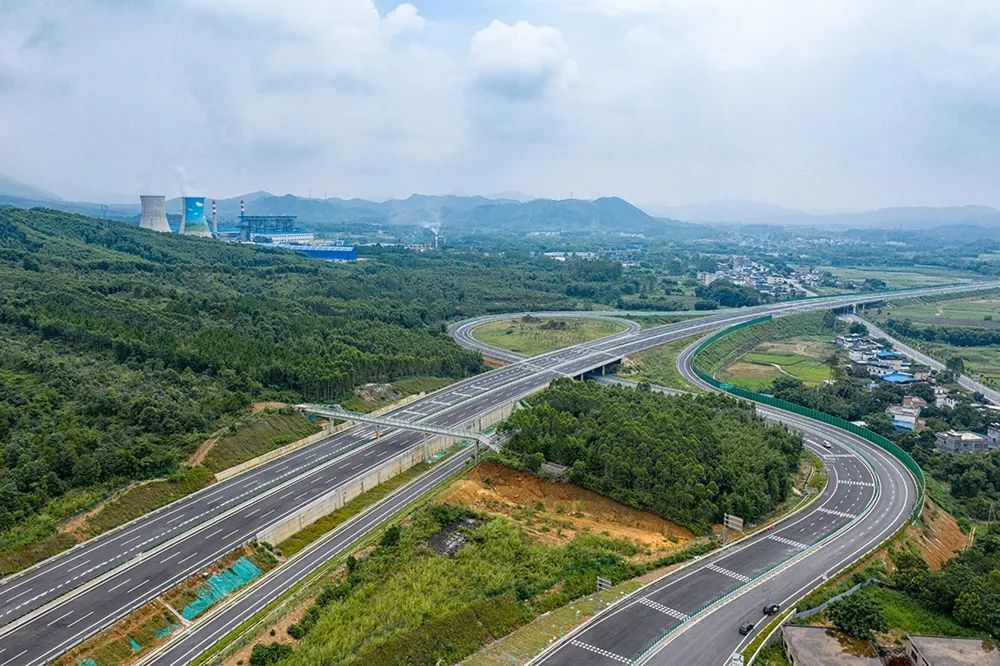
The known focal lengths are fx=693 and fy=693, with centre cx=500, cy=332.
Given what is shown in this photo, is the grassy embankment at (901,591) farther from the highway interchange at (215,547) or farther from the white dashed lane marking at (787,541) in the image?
the white dashed lane marking at (787,541)

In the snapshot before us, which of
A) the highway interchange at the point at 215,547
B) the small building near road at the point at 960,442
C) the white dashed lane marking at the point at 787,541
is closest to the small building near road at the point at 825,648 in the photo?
the highway interchange at the point at 215,547

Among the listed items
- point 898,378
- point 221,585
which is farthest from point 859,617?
point 898,378

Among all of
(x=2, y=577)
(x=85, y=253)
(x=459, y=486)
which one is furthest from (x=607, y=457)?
(x=85, y=253)

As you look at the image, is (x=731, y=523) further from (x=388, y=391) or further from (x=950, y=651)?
(x=388, y=391)

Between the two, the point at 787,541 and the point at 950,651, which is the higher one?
the point at 950,651

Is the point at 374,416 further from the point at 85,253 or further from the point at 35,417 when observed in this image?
the point at 85,253

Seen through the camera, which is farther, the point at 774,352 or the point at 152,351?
the point at 774,352
